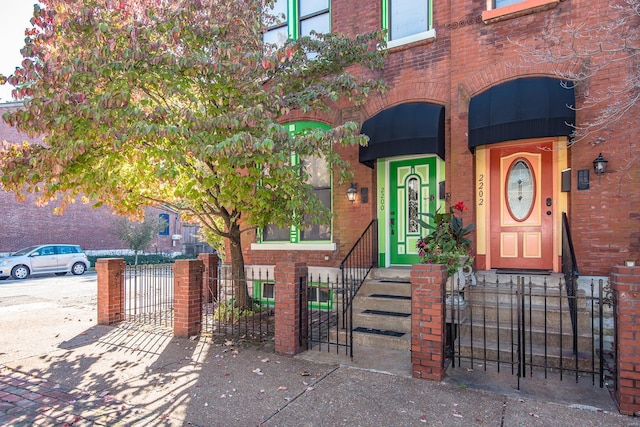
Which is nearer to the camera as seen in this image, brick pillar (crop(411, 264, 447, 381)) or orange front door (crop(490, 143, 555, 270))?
brick pillar (crop(411, 264, 447, 381))

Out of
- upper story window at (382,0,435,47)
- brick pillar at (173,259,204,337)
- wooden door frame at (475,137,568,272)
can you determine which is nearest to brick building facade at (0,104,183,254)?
brick pillar at (173,259,204,337)

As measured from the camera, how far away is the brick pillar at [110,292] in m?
7.78

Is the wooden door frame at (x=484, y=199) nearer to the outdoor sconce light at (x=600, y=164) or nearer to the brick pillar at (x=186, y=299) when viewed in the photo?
the outdoor sconce light at (x=600, y=164)

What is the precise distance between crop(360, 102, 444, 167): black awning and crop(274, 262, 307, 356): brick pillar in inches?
114

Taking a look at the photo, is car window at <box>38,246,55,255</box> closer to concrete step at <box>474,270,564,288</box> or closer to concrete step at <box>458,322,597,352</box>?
concrete step at <box>474,270,564,288</box>

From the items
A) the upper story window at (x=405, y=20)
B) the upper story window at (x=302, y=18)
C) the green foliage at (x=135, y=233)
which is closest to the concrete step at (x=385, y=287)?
the upper story window at (x=405, y=20)

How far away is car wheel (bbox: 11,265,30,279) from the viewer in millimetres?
17781

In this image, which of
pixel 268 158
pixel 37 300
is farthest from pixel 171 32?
pixel 37 300

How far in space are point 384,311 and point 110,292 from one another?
520 cm

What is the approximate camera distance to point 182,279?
22.4ft

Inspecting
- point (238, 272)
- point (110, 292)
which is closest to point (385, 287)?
point (238, 272)

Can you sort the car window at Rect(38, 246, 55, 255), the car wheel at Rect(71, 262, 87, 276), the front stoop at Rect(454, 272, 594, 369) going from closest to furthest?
1. the front stoop at Rect(454, 272, 594, 369)
2. the car window at Rect(38, 246, 55, 255)
3. the car wheel at Rect(71, 262, 87, 276)

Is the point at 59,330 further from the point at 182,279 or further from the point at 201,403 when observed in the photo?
the point at 201,403

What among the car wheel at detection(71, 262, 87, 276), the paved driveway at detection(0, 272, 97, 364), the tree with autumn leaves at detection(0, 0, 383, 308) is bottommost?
the car wheel at detection(71, 262, 87, 276)
